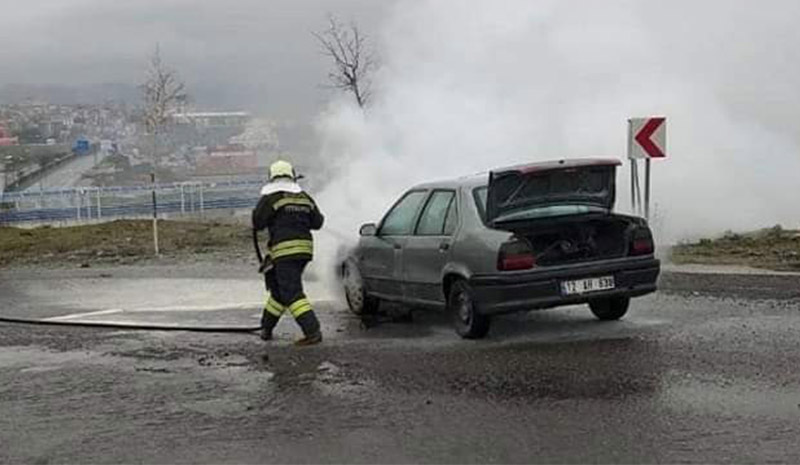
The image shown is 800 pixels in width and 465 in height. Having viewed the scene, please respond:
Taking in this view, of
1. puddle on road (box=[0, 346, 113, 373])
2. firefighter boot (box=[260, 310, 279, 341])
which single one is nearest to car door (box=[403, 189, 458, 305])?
firefighter boot (box=[260, 310, 279, 341])

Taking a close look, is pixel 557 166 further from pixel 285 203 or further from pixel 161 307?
pixel 161 307

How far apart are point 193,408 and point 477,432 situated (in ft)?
7.11

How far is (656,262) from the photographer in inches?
392

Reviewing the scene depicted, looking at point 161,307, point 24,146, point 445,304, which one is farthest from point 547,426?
point 24,146

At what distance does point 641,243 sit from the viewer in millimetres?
9945

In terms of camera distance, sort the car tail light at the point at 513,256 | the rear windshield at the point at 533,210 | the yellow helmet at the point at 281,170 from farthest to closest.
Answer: the yellow helmet at the point at 281,170, the rear windshield at the point at 533,210, the car tail light at the point at 513,256

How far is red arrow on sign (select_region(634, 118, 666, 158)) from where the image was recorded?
15880 mm

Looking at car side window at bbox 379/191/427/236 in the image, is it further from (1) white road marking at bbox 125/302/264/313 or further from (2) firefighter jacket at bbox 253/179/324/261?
(1) white road marking at bbox 125/302/264/313

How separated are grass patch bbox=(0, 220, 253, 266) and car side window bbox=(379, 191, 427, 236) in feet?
35.7

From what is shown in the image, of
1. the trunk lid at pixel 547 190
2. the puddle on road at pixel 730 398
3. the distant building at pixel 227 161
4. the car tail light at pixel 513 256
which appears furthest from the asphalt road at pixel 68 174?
the puddle on road at pixel 730 398

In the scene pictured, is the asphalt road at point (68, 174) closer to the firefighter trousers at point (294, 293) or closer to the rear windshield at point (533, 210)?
the firefighter trousers at point (294, 293)

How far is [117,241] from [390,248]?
15.2 meters

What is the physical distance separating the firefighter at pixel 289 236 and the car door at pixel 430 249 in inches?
39.7

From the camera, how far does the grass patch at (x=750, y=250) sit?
15.6 meters
